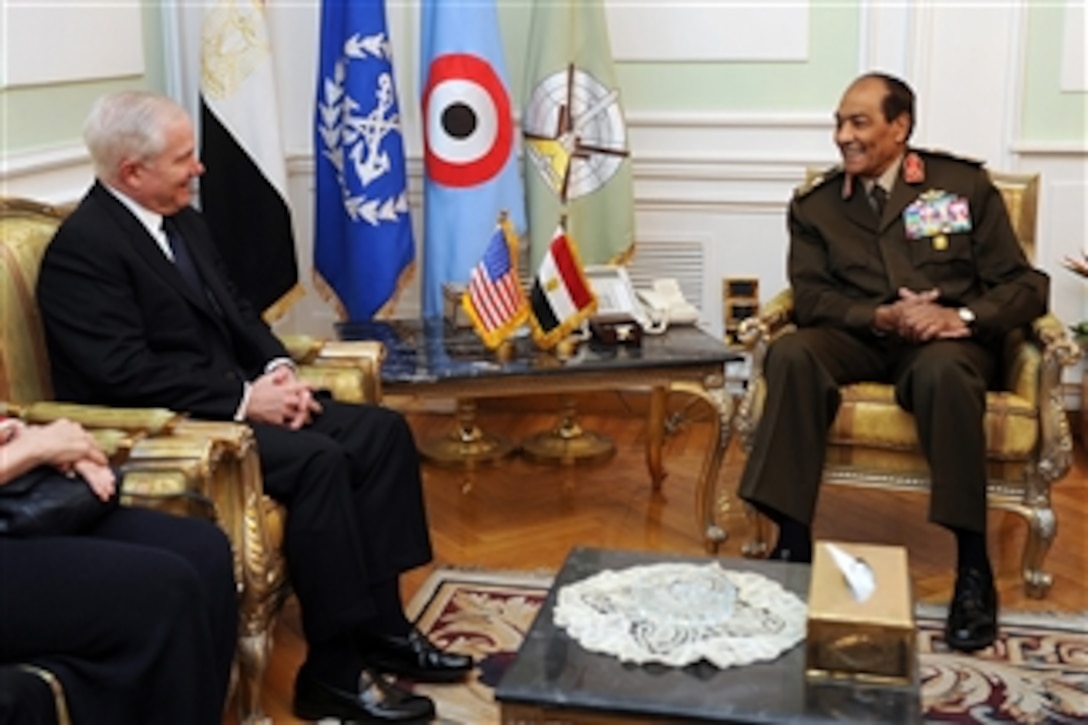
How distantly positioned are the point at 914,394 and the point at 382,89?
191 cm

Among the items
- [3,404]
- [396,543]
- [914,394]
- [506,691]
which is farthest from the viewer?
[914,394]

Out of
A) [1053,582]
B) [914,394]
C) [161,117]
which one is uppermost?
[161,117]

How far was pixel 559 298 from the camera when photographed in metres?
3.53

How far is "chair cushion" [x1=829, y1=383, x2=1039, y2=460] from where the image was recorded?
10.3 feet

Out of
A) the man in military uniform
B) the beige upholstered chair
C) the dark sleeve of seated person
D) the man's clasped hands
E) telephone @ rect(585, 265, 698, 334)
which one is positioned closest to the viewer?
the dark sleeve of seated person

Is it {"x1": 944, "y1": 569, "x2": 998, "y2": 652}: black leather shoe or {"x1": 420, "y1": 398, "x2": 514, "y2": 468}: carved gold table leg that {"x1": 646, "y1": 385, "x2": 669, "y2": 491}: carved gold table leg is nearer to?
{"x1": 420, "y1": 398, "x2": 514, "y2": 468}: carved gold table leg

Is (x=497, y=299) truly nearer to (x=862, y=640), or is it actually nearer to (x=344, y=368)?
(x=344, y=368)

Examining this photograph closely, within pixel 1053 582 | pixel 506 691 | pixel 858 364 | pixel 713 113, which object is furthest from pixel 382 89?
pixel 506 691

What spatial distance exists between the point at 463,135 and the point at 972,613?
207 cm

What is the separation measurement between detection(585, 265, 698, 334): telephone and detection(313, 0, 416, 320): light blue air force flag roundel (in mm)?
771

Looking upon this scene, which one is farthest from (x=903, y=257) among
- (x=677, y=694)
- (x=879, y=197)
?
(x=677, y=694)

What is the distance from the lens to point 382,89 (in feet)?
13.8

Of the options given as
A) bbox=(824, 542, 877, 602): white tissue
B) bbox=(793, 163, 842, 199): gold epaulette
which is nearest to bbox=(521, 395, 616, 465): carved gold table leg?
bbox=(793, 163, 842, 199): gold epaulette

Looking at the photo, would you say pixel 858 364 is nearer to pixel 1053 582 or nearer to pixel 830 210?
pixel 830 210
